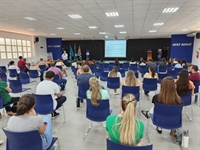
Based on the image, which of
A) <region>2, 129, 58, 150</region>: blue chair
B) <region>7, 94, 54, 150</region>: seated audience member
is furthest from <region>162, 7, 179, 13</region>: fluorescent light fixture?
<region>2, 129, 58, 150</region>: blue chair

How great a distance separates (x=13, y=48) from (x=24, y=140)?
1487 cm

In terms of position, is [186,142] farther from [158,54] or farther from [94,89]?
[158,54]

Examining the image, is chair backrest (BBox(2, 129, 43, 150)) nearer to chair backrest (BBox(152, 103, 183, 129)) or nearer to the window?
chair backrest (BBox(152, 103, 183, 129))

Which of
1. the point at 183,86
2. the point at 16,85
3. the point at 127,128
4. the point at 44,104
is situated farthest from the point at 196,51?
the point at 127,128

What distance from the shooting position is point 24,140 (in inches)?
63.9

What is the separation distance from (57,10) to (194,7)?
209 inches

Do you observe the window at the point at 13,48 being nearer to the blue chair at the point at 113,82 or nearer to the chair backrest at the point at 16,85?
the chair backrest at the point at 16,85

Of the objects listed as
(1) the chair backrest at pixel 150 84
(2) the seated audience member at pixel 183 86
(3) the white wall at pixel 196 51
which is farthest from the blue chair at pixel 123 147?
(3) the white wall at pixel 196 51

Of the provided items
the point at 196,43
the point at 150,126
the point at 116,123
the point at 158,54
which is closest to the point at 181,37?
the point at 196,43

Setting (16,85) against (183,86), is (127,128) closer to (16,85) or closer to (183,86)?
(183,86)

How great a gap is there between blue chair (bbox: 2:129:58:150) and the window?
13.6 meters

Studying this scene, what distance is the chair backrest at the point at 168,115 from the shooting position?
7.63ft

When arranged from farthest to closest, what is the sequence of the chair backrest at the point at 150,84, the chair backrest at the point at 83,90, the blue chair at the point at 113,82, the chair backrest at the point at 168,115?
the blue chair at the point at 113,82, the chair backrest at the point at 150,84, the chair backrest at the point at 83,90, the chair backrest at the point at 168,115

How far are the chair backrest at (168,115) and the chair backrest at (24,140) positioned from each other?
1743 mm
